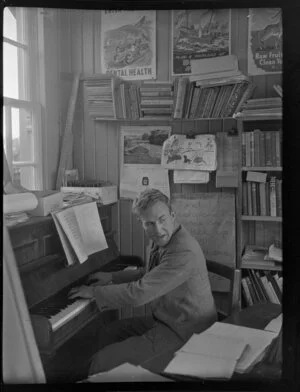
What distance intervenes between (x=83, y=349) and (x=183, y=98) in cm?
84

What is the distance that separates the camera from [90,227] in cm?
141

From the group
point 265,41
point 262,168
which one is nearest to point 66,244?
point 262,168

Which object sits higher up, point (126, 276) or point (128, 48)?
point (128, 48)

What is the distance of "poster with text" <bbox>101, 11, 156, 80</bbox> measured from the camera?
1.37 m

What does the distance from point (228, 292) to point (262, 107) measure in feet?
1.93

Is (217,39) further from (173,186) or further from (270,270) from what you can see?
(270,270)

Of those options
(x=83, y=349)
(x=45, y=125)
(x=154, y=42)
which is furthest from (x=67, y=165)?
(x=83, y=349)

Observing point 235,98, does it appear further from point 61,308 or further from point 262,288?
point 61,308

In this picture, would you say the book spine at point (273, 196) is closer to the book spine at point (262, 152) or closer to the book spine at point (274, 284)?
the book spine at point (262, 152)

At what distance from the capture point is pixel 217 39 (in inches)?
53.2

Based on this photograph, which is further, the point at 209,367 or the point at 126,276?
the point at 126,276

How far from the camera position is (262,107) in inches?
53.5

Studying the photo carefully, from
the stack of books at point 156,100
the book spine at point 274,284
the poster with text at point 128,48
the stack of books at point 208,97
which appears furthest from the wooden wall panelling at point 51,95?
the book spine at point 274,284

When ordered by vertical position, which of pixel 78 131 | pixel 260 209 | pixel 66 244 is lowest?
pixel 66 244
